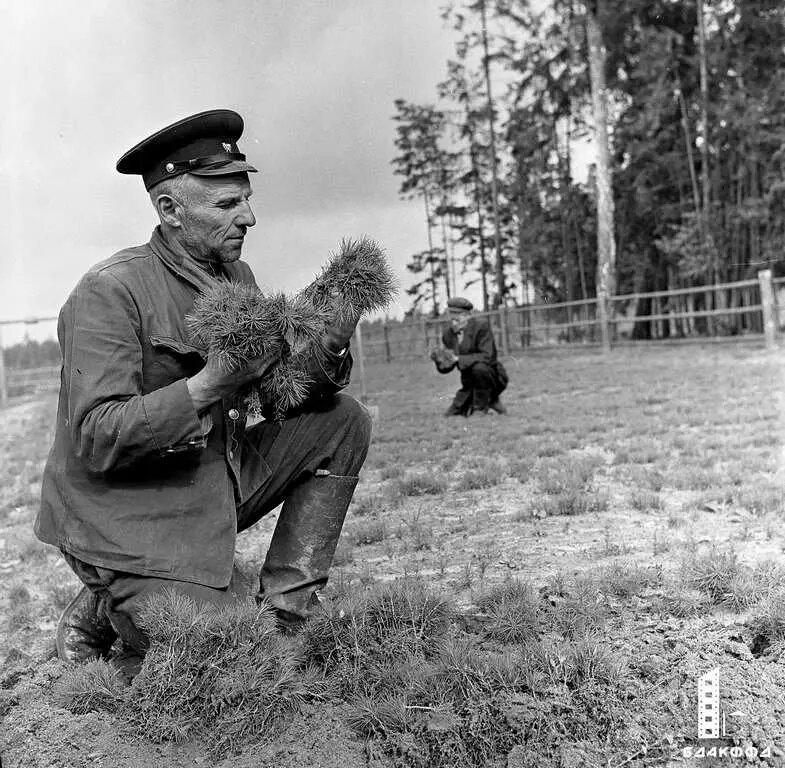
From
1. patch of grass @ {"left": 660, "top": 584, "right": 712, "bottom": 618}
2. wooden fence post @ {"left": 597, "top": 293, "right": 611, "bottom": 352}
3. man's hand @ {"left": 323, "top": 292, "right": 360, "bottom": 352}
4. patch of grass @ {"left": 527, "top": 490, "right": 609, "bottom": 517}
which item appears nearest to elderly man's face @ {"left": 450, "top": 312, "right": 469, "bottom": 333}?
patch of grass @ {"left": 527, "top": 490, "right": 609, "bottom": 517}

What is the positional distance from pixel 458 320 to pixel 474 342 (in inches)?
40.9

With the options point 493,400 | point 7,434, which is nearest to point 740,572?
point 493,400

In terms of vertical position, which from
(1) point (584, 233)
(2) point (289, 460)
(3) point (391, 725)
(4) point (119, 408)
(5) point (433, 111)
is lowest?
(3) point (391, 725)

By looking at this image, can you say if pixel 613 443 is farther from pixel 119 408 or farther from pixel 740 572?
pixel 119 408

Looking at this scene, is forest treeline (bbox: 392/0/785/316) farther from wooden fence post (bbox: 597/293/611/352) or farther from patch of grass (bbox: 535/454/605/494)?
patch of grass (bbox: 535/454/605/494)

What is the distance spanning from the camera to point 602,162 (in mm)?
17375

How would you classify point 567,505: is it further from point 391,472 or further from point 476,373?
point 476,373

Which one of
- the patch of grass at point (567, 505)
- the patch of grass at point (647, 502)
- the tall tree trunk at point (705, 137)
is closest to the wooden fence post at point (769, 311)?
the tall tree trunk at point (705, 137)

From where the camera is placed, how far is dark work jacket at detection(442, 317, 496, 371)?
27.7ft

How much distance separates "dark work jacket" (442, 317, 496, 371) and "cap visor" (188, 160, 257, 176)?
6184mm

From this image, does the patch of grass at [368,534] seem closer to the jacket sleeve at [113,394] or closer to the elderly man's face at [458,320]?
the jacket sleeve at [113,394]

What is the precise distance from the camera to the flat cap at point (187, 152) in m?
2.19

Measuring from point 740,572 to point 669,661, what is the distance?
69cm

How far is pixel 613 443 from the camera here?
5.70m
